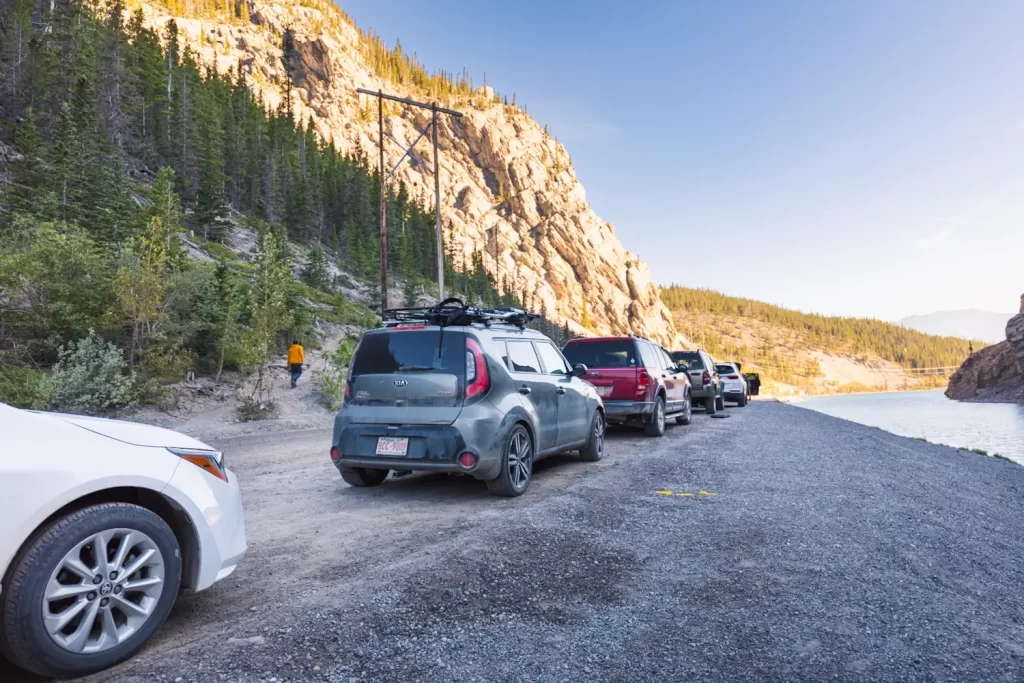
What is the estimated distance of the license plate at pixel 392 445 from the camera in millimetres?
5883

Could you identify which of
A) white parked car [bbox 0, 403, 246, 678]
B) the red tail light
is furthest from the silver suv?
white parked car [bbox 0, 403, 246, 678]

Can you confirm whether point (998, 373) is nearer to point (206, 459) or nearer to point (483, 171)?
point (206, 459)

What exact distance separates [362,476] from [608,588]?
3.83 meters

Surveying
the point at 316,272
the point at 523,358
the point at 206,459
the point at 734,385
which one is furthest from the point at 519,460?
the point at 316,272

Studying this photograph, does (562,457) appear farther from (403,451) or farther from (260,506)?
(260,506)

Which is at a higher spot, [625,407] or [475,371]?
[475,371]

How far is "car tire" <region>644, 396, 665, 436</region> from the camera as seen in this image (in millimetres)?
11727

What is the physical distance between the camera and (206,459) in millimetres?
3260

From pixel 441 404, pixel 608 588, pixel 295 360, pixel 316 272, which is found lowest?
pixel 608 588

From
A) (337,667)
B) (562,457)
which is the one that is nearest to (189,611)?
(337,667)

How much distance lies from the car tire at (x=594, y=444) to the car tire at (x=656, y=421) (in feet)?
10.1

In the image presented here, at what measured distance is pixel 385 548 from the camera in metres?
4.45

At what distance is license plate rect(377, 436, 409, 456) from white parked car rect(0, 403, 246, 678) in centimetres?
270

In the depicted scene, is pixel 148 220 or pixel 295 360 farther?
pixel 148 220
